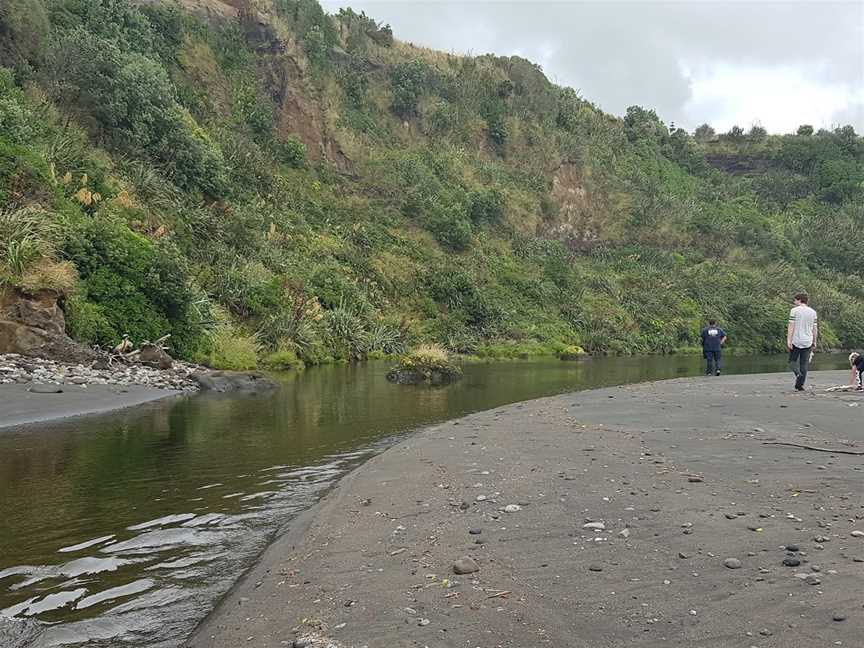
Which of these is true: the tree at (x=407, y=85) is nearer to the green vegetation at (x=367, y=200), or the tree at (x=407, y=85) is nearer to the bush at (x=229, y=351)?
the green vegetation at (x=367, y=200)

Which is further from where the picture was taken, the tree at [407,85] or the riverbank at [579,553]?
the tree at [407,85]

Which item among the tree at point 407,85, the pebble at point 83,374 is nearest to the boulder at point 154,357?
the pebble at point 83,374

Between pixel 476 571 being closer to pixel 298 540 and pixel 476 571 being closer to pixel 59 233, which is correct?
pixel 298 540

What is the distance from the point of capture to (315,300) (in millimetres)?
33094

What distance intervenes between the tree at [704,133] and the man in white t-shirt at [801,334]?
322 ft

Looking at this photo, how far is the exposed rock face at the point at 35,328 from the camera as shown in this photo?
51.1ft

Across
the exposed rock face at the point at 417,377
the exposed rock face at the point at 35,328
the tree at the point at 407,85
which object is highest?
the tree at the point at 407,85

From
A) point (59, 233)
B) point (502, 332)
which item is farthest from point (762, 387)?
point (502, 332)

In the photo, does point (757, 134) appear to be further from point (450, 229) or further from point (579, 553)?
point (579, 553)

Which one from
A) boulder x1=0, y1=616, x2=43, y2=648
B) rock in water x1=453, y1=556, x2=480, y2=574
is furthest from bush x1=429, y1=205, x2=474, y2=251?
boulder x1=0, y1=616, x2=43, y2=648

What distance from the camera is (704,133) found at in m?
103

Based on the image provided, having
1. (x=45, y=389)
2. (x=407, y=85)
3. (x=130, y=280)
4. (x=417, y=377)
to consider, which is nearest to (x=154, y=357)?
(x=130, y=280)

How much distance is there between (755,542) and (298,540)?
3442 millimetres

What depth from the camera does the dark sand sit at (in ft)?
37.4
